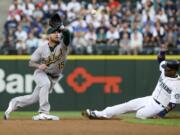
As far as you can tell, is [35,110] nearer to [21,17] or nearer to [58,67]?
[21,17]

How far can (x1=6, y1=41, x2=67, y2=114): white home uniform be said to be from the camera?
11.5 meters

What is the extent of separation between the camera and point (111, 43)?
59.2 feet

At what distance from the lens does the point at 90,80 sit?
58.3ft

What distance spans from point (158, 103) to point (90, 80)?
6238 millimetres

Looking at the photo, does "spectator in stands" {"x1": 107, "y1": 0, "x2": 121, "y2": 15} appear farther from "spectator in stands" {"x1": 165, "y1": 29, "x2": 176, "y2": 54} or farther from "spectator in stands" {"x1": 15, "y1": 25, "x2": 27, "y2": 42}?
"spectator in stands" {"x1": 15, "y1": 25, "x2": 27, "y2": 42}

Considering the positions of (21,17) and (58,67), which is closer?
(58,67)

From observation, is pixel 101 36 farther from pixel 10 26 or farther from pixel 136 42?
pixel 10 26

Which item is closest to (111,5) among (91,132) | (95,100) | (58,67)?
(95,100)

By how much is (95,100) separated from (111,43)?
1725 mm

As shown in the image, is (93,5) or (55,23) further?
(93,5)

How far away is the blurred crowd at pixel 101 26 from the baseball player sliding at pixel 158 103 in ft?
19.2

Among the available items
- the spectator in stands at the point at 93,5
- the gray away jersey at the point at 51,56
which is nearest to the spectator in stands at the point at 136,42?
the spectator in stands at the point at 93,5

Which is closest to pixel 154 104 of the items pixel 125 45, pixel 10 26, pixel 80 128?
pixel 80 128

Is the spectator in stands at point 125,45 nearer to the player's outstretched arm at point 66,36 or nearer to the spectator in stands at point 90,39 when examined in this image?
the spectator in stands at point 90,39
